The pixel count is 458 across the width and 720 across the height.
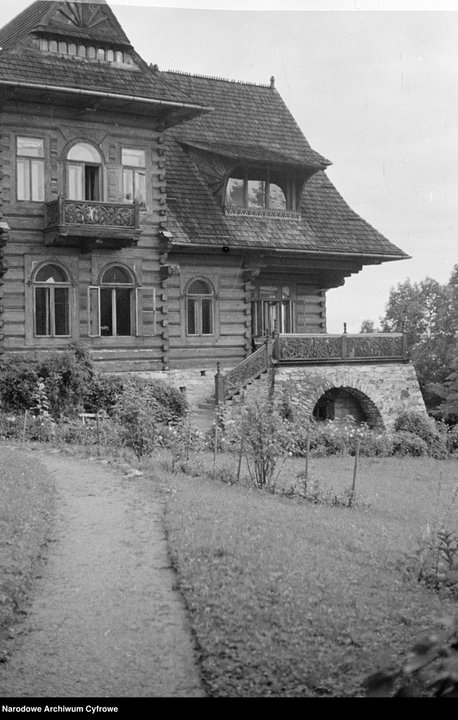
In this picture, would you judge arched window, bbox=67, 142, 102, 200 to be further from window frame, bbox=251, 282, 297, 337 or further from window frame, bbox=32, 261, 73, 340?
window frame, bbox=251, 282, 297, 337

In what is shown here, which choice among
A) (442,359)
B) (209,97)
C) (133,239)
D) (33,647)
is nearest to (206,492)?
(33,647)

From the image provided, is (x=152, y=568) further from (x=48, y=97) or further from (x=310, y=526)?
(x=48, y=97)

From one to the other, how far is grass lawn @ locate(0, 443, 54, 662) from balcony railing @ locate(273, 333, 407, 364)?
12.1 metres

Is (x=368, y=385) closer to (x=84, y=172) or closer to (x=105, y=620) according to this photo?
(x=84, y=172)

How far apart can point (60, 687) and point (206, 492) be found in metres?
7.81

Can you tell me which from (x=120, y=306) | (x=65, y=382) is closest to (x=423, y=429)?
(x=120, y=306)

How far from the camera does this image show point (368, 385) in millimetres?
30203

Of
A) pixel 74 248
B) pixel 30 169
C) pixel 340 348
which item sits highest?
pixel 30 169

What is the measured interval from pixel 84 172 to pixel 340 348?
9.36 meters

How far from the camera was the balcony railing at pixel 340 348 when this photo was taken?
28.8 metres

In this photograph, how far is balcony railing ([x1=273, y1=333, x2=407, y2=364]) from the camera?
94.4 feet

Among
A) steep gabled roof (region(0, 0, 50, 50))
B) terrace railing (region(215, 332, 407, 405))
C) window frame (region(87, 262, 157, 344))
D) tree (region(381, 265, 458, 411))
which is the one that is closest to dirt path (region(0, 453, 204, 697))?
window frame (region(87, 262, 157, 344))

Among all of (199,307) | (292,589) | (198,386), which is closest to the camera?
(292,589)

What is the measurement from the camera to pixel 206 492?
610 inches
